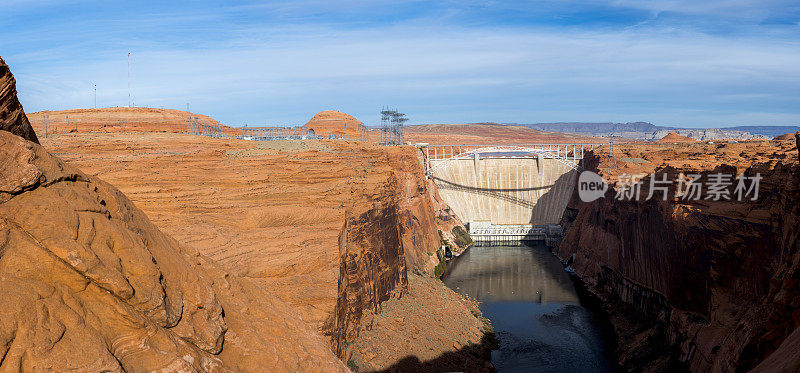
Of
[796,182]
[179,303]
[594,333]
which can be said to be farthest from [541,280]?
[179,303]

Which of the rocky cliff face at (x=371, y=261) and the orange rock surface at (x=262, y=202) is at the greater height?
the orange rock surface at (x=262, y=202)

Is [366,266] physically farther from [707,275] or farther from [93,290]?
[93,290]

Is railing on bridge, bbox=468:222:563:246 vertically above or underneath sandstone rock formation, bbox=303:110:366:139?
underneath

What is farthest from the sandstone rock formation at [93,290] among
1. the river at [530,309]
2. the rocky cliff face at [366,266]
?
the river at [530,309]

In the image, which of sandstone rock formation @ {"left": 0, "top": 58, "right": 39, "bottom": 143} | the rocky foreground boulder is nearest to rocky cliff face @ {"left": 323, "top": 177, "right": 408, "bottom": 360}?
the rocky foreground boulder

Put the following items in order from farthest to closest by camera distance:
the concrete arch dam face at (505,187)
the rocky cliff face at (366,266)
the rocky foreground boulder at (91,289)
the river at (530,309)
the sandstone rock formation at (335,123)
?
1. the sandstone rock formation at (335,123)
2. the concrete arch dam face at (505,187)
3. the river at (530,309)
4. the rocky cliff face at (366,266)
5. the rocky foreground boulder at (91,289)

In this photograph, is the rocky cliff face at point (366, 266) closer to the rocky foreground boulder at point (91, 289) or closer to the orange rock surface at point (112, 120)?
the rocky foreground boulder at point (91, 289)

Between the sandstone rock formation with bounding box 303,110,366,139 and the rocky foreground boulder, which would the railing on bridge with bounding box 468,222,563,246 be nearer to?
the sandstone rock formation with bounding box 303,110,366,139

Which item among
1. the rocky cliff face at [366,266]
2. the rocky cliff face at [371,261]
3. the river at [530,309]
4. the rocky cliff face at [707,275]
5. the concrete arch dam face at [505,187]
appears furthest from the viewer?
the concrete arch dam face at [505,187]
